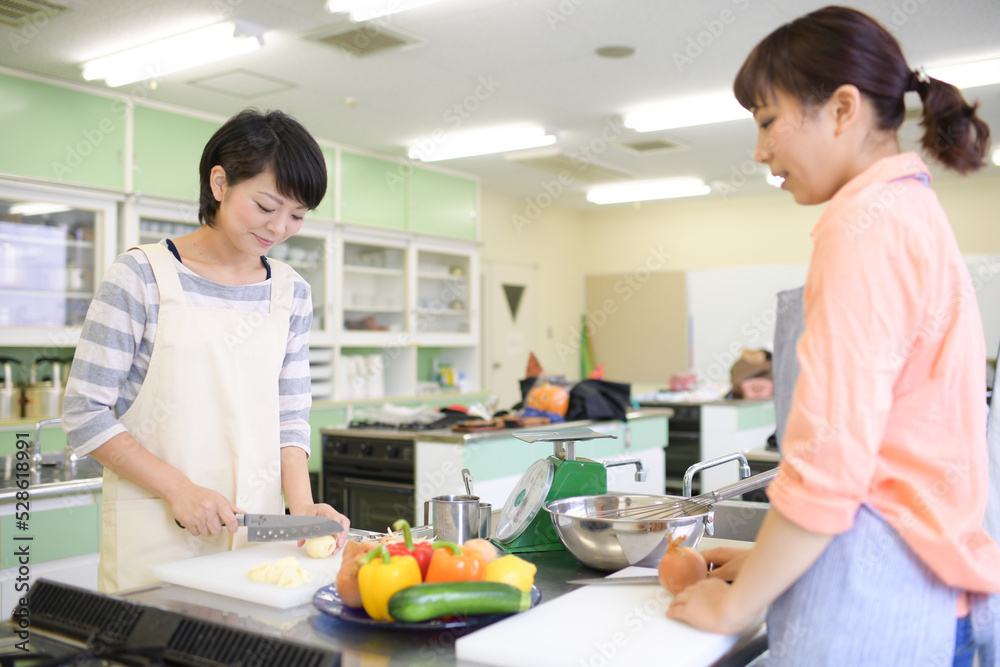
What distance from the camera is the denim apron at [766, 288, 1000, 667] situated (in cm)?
90

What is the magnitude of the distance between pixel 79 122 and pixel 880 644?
4777mm

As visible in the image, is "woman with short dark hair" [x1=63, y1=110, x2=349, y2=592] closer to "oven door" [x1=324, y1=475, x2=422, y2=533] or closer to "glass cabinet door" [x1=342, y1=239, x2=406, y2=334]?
"oven door" [x1=324, y1=475, x2=422, y2=533]

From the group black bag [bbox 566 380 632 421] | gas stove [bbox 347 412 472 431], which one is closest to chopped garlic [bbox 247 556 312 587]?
gas stove [bbox 347 412 472 431]

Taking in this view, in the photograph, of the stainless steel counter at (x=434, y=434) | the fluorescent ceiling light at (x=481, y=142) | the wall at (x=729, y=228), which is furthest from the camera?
the wall at (x=729, y=228)

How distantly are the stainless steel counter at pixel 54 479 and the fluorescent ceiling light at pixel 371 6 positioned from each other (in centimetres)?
206

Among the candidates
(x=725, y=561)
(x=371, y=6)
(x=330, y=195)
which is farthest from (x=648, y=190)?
(x=725, y=561)

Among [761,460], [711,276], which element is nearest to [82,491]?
[761,460]

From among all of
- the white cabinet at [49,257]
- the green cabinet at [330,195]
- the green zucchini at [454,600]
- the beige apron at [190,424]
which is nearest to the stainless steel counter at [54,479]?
the beige apron at [190,424]

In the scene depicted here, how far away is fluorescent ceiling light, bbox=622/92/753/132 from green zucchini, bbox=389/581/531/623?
14.3ft

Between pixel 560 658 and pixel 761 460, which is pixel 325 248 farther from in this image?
pixel 560 658

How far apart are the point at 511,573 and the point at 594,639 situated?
171 millimetres

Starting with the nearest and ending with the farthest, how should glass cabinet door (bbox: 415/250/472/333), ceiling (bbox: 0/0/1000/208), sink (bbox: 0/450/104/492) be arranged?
sink (bbox: 0/450/104/492) → ceiling (bbox: 0/0/1000/208) → glass cabinet door (bbox: 415/250/472/333)

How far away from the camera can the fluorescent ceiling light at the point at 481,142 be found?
5617 millimetres

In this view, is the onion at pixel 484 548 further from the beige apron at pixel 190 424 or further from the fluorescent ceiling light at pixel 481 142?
the fluorescent ceiling light at pixel 481 142
